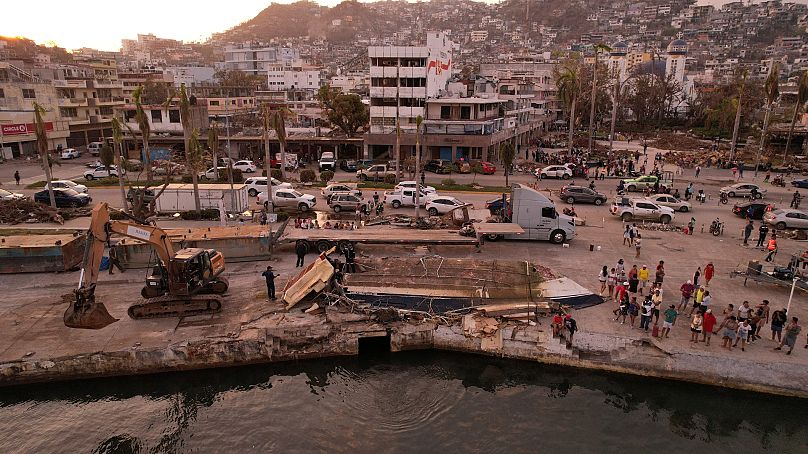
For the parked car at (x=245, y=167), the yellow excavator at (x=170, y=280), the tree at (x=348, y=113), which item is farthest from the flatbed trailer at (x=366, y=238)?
the tree at (x=348, y=113)

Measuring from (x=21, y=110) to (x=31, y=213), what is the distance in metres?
35.2

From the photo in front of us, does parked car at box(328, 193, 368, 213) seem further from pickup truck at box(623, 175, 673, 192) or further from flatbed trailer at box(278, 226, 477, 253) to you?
pickup truck at box(623, 175, 673, 192)

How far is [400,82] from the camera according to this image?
57406 millimetres

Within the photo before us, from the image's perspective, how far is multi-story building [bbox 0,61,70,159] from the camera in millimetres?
57438

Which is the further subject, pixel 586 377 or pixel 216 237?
pixel 216 237

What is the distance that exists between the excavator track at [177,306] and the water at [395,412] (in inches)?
108

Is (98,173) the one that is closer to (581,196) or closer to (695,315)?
(581,196)

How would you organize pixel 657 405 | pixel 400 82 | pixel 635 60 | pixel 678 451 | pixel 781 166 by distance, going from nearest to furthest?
1. pixel 678 451
2. pixel 657 405
3. pixel 781 166
4. pixel 400 82
5. pixel 635 60

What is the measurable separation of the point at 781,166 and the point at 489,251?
143 ft

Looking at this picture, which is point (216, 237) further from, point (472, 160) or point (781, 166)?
point (781, 166)

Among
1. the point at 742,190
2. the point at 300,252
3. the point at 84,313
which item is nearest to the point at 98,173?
the point at 300,252

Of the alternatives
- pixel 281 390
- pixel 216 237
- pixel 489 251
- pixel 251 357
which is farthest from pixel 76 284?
pixel 489 251

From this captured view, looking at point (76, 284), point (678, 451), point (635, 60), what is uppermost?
point (635, 60)

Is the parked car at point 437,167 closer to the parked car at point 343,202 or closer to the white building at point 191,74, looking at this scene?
the parked car at point 343,202
